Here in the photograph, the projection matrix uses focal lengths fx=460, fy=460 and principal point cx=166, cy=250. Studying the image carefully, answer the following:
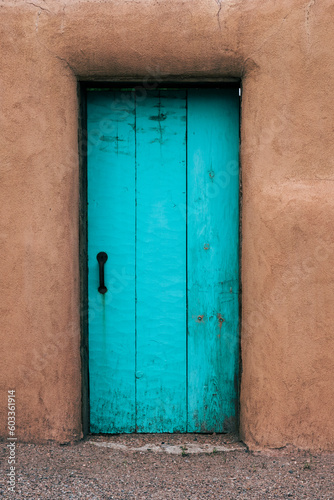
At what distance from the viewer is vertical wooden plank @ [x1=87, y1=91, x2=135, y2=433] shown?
9.38 feet

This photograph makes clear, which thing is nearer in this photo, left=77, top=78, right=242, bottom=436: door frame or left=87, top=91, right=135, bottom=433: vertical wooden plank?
left=77, top=78, right=242, bottom=436: door frame

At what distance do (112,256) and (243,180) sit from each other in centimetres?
93

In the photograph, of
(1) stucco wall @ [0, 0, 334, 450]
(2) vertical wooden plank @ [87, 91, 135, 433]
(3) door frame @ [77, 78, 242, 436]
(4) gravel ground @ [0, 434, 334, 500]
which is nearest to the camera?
(4) gravel ground @ [0, 434, 334, 500]

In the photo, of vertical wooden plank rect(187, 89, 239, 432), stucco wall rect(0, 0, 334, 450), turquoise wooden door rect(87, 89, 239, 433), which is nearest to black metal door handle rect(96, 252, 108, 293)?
turquoise wooden door rect(87, 89, 239, 433)

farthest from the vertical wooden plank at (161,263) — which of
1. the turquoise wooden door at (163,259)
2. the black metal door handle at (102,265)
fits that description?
the black metal door handle at (102,265)

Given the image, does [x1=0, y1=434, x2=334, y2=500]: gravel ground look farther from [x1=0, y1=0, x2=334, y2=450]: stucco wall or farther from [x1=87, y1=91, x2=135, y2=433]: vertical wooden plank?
[x1=87, y1=91, x2=135, y2=433]: vertical wooden plank

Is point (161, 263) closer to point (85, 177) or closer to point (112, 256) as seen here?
point (112, 256)

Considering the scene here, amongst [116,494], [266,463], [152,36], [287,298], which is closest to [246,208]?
[287,298]

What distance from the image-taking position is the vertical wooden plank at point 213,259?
9.32ft

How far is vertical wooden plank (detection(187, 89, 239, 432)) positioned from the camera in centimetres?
284

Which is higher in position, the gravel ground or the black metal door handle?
the black metal door handle

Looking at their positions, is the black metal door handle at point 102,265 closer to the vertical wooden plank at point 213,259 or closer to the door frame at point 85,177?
the door frame at point 85,177

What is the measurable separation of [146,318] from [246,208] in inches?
36.5

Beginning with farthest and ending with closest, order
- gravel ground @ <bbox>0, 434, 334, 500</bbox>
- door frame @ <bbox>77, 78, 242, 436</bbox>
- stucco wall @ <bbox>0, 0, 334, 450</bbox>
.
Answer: door frame @ <bbox>77, 78, 242, 436</bbox> < stucco wall @ <bbox>0, 0, 334, 450</bbox> < gravel ground @ <bbox>0, 434, 334, 500</bbox>
